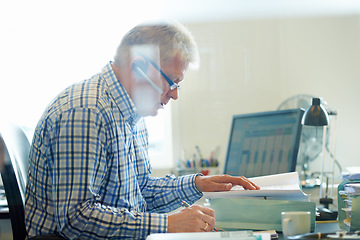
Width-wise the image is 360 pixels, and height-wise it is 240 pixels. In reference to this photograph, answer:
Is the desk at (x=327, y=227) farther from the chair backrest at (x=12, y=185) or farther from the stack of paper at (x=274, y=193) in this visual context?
the chair backrest at (x=12, y=185)

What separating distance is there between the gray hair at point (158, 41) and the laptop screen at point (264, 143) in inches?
25.0

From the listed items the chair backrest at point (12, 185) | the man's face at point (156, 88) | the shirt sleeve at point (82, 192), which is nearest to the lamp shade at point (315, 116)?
the man's face at point (156, 88)

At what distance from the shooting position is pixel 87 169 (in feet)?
3.32

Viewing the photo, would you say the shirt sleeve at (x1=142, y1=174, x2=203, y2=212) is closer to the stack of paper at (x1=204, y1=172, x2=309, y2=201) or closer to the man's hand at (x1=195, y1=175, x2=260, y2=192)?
the man's hand at (x1=195, y1=175, x2=260, y2=192)

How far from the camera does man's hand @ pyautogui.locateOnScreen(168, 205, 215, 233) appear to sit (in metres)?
1.01

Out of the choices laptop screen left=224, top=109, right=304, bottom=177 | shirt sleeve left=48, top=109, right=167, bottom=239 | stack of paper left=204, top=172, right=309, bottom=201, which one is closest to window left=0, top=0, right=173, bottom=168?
laptop screen left=224, top=109, right=304, bottom=177

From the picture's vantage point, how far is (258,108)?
8.24 ft

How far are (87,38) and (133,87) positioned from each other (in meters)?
1.39

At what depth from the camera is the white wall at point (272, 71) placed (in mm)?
2498

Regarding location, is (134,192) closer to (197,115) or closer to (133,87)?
(133,87)

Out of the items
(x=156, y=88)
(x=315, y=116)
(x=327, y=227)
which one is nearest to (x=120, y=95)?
(x=156, y=88)

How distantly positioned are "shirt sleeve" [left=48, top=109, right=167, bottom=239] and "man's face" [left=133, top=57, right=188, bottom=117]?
0.23 meters

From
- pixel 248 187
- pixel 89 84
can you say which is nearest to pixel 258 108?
pixel 248 187

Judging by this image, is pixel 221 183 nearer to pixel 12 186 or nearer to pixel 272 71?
pixel 12 186
